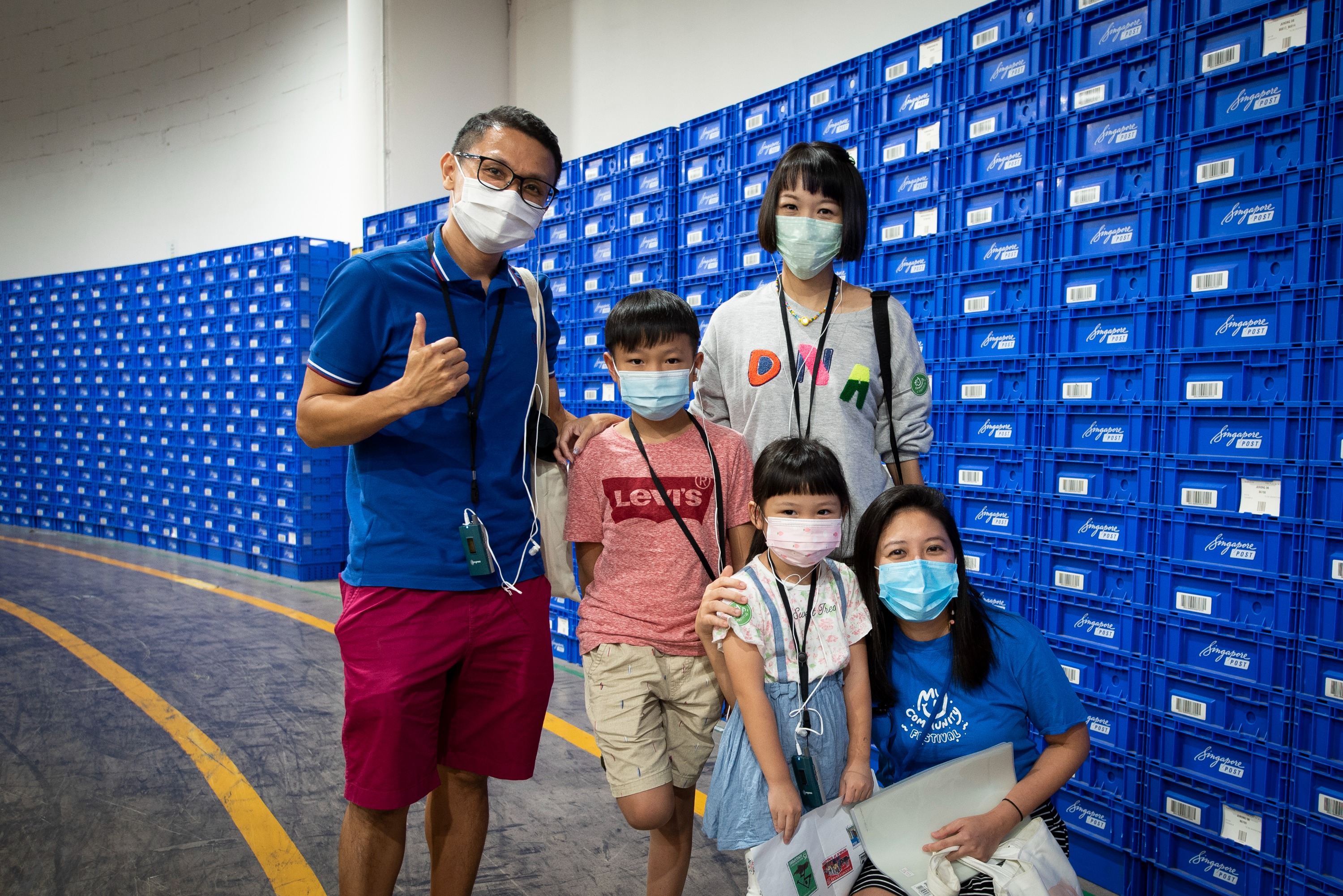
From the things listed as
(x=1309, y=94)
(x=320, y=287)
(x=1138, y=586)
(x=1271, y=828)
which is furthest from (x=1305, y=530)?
(x=320, y=287)

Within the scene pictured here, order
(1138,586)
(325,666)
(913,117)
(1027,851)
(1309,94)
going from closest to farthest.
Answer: (1027,851) < (1309,94) < (1138,586) < (913,117) < (325,666)

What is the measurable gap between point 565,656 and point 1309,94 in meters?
4.49

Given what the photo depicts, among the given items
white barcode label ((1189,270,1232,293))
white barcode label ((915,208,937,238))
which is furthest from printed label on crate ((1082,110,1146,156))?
white barcode label ((915,208,937,238))

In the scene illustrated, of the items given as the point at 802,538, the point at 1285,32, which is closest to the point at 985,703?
the point at 802,538

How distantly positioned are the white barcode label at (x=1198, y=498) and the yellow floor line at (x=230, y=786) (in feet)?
10.0

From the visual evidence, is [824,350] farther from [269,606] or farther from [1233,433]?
[269,606]

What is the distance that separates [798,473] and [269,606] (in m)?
6.07

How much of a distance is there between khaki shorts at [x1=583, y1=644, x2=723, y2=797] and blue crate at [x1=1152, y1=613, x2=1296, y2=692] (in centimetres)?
165

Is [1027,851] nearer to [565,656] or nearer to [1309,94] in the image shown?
[1309,94]

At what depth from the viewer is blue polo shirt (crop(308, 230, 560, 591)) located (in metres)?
1.86

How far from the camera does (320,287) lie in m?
8.20

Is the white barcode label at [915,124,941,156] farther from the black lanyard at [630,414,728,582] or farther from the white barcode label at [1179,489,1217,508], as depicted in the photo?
the black lanyard at [630,414,728,582]

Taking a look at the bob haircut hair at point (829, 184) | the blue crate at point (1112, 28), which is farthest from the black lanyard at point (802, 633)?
the blue crate at point (1112, 28)

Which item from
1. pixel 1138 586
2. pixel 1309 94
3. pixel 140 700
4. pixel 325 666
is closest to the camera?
pixel 1309 94
